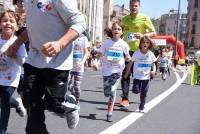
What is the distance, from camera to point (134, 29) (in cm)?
944

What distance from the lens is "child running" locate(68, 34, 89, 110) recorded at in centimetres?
841

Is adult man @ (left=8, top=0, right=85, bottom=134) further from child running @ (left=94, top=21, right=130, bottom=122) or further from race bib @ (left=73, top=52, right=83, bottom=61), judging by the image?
race bib @ (left=73, top=52, right=83, bottom=61)

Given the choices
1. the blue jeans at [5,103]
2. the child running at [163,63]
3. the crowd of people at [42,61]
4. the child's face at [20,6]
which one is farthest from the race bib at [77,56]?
the child running at [163,63]

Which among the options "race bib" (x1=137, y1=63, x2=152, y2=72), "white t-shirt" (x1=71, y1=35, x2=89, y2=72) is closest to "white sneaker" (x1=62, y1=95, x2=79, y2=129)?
"white t-shirt" (x1=71, y1=35, x2=89, y2=72)

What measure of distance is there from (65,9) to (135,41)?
538 centimetres

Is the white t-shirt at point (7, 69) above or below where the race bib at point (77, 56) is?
above

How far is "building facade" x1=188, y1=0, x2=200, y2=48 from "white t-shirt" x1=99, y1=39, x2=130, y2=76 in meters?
145

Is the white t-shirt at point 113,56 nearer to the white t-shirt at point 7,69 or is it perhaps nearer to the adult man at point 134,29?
the adult man at point 134,29

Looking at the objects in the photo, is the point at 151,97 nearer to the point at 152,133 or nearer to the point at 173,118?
the point at 173,118

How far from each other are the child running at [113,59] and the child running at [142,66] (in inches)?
29.5

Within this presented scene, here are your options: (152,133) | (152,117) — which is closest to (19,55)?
(152,133)

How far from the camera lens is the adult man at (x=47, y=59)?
4180 millimetres

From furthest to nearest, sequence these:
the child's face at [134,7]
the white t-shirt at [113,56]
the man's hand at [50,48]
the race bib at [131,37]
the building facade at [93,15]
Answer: the building facade at [93,15] → the race bib at [131,37] → the child's face at [134,7] → the white t-shirt at [113,56] → the man's hand at [50,48]

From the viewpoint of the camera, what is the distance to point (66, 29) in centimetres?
427
